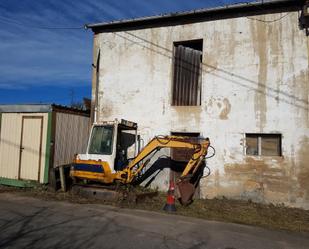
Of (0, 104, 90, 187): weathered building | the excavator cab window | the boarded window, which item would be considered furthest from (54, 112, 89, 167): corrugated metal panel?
the boarded window

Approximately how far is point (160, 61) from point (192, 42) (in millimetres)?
1451

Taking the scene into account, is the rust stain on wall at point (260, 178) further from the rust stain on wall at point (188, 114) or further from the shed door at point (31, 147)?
the shed door at point (31, 147)

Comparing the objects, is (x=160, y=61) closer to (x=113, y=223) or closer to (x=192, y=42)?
(x=192, y=42)

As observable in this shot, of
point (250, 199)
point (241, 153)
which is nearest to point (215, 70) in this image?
point (241, 153)

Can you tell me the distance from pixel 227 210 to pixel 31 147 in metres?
7.76

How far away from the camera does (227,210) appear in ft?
37.0

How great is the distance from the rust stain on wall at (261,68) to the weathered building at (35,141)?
23.8ft

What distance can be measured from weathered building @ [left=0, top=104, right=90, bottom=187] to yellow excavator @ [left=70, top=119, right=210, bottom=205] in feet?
6.48

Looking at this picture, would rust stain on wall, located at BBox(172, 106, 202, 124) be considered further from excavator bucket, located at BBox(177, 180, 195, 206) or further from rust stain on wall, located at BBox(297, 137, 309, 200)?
rust stain on wall, located at BBox(297, 137, 309, 200)

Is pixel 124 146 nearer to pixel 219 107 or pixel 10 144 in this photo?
pixel 219 107

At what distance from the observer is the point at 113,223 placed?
852cm

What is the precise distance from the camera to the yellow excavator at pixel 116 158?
11.5m

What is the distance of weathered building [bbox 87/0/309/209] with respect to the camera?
1210cm

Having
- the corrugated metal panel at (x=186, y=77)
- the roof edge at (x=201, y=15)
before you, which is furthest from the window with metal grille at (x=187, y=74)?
the roof edge at (x=201, y=15)
